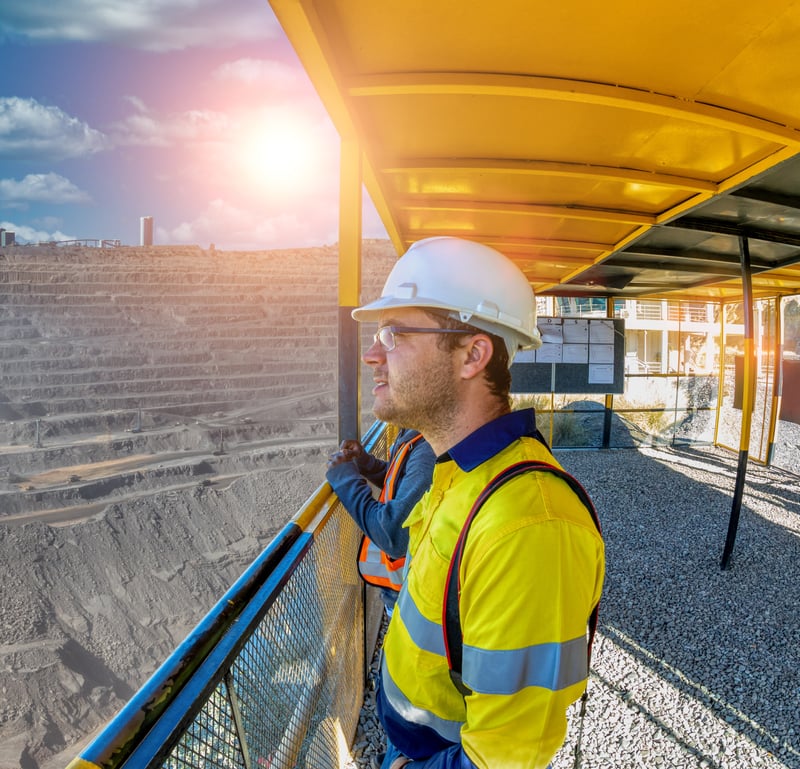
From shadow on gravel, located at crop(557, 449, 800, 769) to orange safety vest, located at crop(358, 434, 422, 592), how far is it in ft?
5.99

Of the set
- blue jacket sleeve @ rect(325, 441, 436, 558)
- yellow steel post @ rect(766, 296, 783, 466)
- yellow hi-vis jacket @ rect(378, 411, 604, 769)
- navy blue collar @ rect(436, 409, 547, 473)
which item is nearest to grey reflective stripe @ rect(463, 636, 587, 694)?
yellow hi-vis jacket @ rect(378, 411, 604, 769)

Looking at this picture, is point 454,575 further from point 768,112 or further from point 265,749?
point 768,112

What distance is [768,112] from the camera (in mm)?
2256

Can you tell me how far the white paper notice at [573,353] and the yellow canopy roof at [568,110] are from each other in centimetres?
404

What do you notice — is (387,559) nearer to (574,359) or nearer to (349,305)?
(349,305)

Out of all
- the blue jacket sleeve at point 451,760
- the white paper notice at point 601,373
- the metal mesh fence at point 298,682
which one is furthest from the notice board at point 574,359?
the blue jacket sleeve at point 451,760

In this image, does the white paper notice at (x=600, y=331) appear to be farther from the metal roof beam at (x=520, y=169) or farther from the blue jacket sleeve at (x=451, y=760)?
the blue jacket sleeve at (x=451, y=760)

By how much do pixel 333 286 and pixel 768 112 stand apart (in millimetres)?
63135

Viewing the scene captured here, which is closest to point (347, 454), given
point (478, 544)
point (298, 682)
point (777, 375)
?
point (298, 682)

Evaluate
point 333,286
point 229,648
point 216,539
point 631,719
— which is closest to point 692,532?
point 631,719

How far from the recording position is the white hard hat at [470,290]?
1350 mm

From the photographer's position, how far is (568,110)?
2.30 metres

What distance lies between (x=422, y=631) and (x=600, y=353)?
8081 millimetres

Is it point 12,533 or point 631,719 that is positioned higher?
point 631,719
